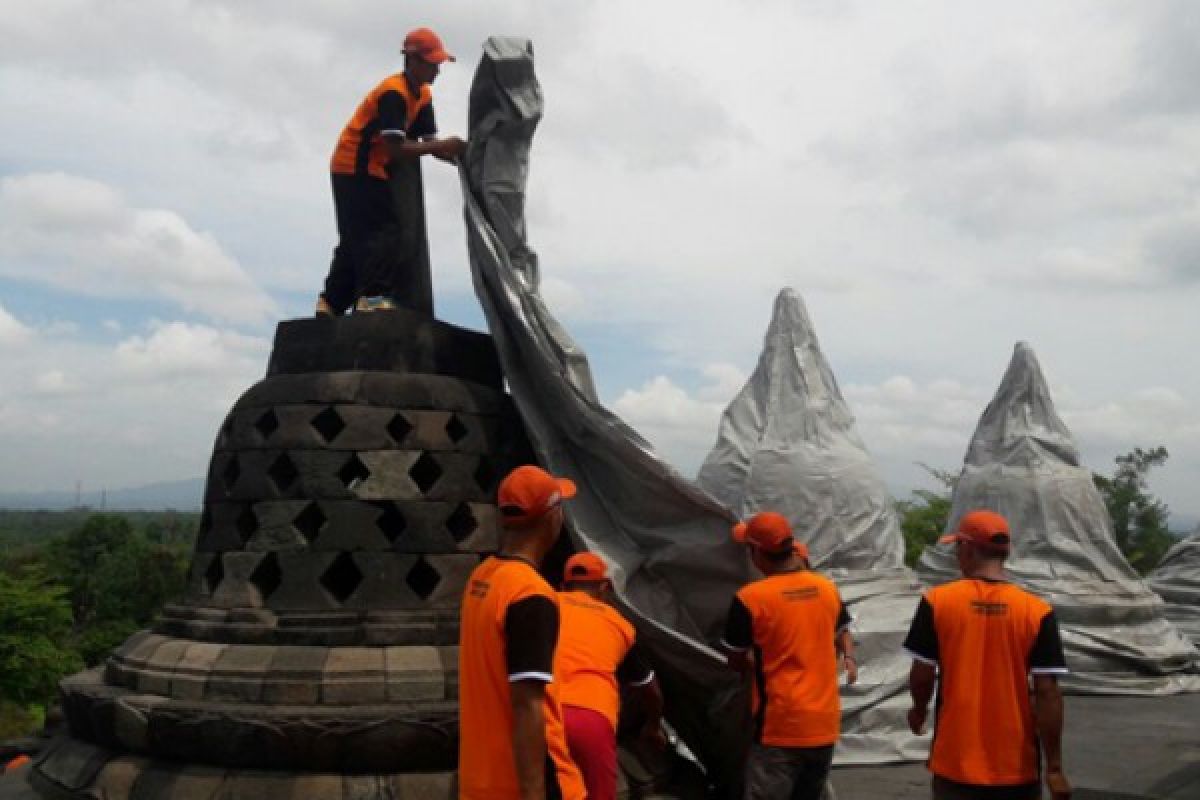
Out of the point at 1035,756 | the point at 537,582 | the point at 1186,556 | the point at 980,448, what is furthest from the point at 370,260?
the point at 1186,556

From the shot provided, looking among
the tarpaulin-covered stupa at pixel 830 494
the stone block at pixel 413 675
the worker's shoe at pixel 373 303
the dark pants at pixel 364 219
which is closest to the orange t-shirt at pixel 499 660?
the stone block at pixel 413 675

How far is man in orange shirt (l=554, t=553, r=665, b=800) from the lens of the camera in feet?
13.8

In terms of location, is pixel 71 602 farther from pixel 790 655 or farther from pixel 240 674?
pixel 790 655

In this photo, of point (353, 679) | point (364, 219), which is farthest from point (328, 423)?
point (353, 679)

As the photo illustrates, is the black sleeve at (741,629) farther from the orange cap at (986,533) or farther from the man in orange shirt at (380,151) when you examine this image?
the man in orange shirt at (380,151)

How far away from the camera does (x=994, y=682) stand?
4.45m

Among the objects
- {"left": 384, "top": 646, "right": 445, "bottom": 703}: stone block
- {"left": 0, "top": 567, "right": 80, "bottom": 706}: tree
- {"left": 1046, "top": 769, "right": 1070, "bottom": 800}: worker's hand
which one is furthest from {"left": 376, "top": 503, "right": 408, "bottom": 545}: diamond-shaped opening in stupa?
{"left": 0, "top": 567, "right": 80, "bottom": 706}: tree

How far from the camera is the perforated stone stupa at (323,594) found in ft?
17.8

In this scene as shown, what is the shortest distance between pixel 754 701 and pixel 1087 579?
30.3 feet

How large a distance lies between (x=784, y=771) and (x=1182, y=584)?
1323cm

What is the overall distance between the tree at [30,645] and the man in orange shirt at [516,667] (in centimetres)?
2793

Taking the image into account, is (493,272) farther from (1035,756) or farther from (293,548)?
(1035,756)

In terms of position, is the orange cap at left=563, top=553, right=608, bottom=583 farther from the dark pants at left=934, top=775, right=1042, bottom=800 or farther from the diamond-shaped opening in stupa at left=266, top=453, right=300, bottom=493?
the diamond-shaped opening in stupa at left=266, top=453, right=300, bottom=493

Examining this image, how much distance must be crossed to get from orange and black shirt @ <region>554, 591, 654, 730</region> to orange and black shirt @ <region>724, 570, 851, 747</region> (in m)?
0.74
